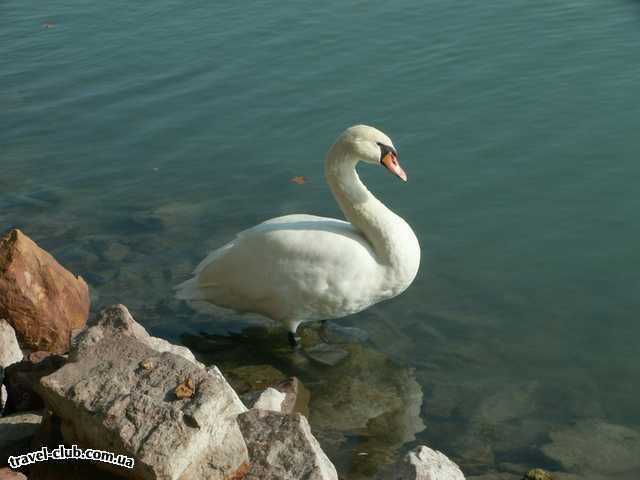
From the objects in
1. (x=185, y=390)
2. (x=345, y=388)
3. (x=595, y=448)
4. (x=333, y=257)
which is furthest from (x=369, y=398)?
(x=185, y=390)

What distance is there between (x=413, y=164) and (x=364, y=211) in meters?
2.97

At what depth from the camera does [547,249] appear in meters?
8.19

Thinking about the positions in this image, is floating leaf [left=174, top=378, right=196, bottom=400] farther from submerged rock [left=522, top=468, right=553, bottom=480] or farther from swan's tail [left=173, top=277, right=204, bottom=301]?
swan's tail [left=173, top=277, right=204, bottom=301]

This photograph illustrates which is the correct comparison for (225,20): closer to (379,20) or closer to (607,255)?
(379,20)

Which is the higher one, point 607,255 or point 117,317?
point 117,317

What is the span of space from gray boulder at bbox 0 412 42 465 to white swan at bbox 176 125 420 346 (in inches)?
80.2

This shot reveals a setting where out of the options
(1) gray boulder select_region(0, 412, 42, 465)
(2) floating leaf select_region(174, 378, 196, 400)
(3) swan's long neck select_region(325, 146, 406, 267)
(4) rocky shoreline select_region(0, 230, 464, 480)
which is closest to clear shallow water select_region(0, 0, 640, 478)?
(3) swan's long neck select_region(325, 146, 406, 267)

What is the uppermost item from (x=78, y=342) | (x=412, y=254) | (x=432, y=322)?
(x=78, y=342)

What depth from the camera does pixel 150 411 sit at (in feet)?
14.2

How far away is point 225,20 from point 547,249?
27.1 feet

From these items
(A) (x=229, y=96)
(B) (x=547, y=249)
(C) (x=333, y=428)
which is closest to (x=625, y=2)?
(A) (x=229, y=96)

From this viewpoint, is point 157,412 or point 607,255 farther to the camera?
point 607,255

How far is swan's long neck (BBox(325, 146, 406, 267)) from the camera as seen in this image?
6.80 m

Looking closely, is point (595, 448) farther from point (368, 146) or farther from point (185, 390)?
point (185, 390)
